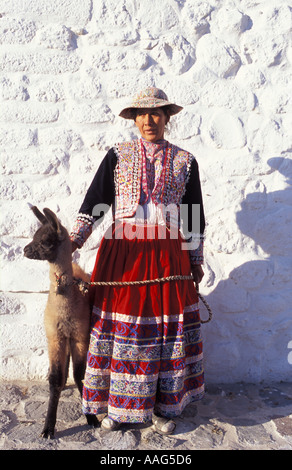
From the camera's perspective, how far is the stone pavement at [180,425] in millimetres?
2277

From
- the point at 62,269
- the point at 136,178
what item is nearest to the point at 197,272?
the point at 136,178

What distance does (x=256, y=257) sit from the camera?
3139 mm

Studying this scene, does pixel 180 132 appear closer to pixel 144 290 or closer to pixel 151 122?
pixel 151 122

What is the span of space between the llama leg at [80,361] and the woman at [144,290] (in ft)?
0.18

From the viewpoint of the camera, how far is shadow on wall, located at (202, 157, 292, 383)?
123 inches

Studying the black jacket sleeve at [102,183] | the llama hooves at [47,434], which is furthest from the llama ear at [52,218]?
the llama hooves at [47,434]

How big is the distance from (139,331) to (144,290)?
23cm

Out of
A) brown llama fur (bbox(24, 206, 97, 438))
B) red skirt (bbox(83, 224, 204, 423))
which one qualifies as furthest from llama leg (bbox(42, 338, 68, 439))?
red skirt (bbox(83, 224, 204, 423))

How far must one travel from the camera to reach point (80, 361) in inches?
94.6

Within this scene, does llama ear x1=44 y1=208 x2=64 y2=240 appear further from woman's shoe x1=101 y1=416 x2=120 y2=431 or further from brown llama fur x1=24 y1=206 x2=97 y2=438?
woman's shoe x1=101 y1=416 x2=120 y2=431

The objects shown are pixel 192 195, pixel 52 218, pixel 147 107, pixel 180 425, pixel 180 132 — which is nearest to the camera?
pixel 52 218

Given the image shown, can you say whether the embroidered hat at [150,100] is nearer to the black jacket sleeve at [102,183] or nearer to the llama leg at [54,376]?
the black jacket sleeve at [102,183]

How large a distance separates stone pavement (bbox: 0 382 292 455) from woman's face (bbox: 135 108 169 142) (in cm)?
178
